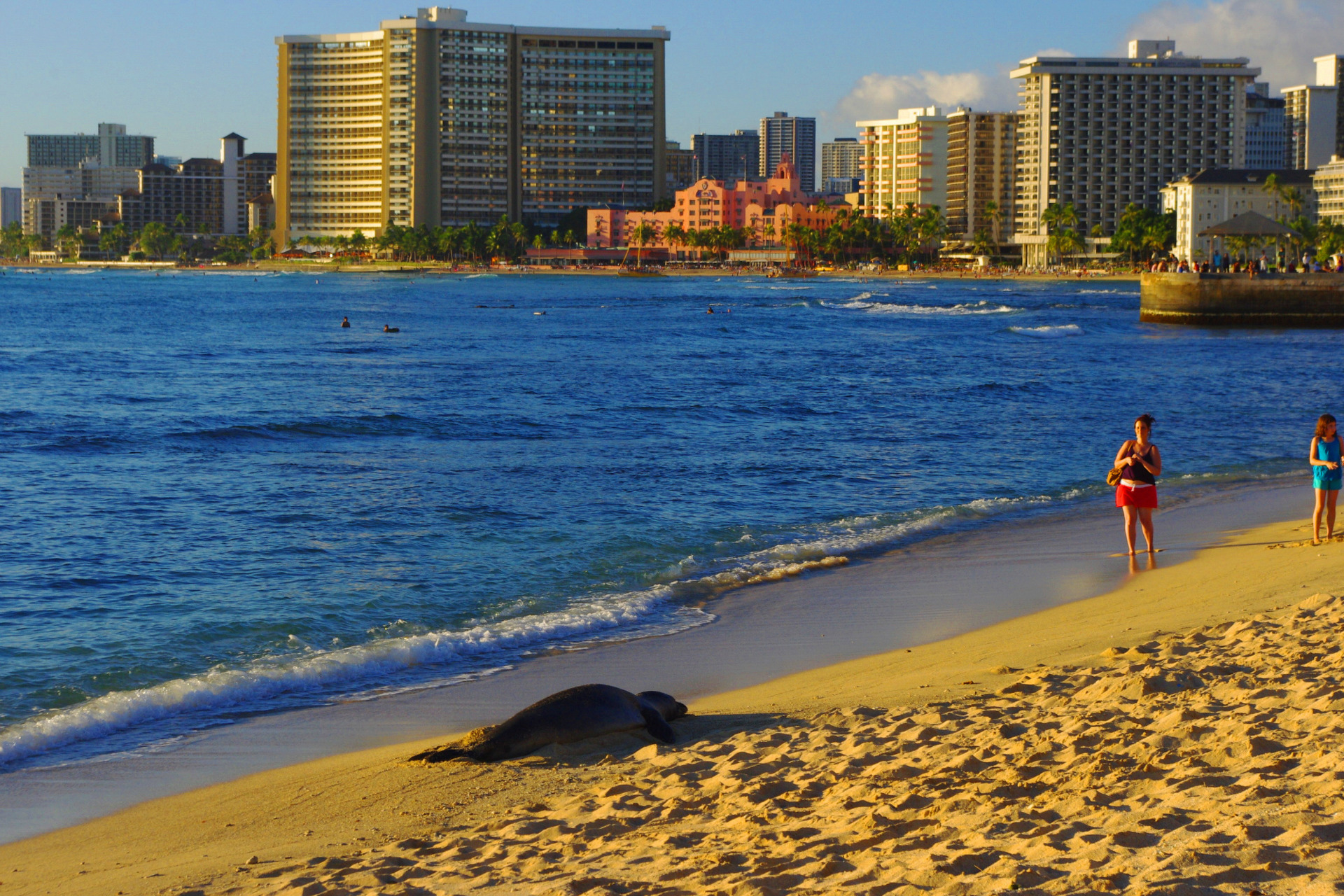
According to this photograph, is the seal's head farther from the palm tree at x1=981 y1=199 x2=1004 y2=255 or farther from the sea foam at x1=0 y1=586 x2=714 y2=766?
the palm tree at x1=981 y1=199 x2=1004 y2=255

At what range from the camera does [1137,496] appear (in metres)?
12.7

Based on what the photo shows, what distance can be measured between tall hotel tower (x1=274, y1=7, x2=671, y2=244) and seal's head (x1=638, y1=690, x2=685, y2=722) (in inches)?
7506

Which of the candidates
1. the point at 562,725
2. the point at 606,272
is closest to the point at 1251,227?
the point at 606,272

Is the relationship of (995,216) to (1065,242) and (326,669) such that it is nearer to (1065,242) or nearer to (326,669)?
(1065,242)

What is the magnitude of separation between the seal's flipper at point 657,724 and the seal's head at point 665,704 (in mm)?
162

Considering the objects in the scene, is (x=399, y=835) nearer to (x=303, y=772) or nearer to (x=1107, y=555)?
(x=303, y=772)

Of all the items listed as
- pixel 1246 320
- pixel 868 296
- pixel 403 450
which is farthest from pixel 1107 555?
pixel 868 296

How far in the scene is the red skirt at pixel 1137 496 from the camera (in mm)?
12641

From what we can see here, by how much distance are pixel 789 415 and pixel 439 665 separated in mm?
19871

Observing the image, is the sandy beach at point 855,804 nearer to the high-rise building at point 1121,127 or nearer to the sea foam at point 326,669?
the sea foam at point 326,669

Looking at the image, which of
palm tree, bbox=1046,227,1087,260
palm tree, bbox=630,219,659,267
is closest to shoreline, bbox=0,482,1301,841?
palm tree, bbox=1046,227,1087,260

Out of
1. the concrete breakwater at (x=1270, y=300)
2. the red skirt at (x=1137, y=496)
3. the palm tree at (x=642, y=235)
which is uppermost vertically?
the palm tree at (x=642, y=235)

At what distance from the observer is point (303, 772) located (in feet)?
23.6

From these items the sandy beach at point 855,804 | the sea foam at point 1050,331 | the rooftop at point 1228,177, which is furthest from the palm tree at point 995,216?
the sandy beach at point 855,804
